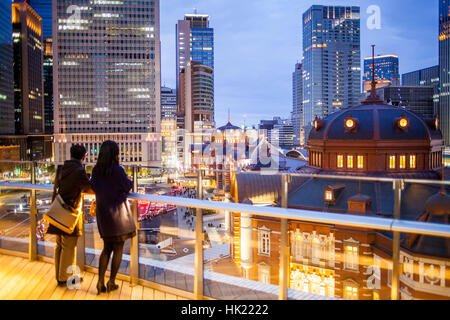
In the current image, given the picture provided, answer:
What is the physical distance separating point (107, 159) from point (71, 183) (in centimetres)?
76

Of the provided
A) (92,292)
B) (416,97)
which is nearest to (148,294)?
(92,292)

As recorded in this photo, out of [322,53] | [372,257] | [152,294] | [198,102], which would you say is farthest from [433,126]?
[322,53]

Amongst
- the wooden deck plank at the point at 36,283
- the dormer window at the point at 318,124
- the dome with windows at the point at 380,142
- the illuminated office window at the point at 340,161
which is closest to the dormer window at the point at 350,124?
the dome with windows at the point at 380,142

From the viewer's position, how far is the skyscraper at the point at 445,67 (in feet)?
443

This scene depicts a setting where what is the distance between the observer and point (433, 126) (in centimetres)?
2941

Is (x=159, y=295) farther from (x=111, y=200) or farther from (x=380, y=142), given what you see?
(x=380, y=142)

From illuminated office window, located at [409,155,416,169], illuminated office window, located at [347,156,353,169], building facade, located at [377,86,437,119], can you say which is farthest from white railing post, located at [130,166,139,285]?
building facade, located at [377,86,437,119]

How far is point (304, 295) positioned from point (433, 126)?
3030 centimetres

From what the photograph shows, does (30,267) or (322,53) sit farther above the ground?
(322,53)

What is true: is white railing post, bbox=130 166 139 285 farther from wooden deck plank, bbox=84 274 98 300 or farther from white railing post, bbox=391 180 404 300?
white railing post, bbox=391 180 404 300

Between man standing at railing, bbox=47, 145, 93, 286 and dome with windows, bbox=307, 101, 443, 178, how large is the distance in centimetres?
2592

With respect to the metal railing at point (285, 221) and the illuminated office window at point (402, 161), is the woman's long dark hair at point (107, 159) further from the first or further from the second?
the illuminated office window at point (402, 161)

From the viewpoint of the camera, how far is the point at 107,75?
95.7 metres

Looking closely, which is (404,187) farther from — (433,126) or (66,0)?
(66,0)
